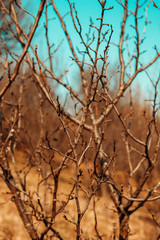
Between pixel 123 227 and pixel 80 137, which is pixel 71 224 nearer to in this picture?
pixel 123 227

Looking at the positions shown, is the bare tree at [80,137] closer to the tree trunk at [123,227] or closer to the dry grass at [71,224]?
the tree trunk at [123,227]

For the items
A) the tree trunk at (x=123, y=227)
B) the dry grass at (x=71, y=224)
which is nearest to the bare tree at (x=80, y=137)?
the tree trunk at (x=123, y=227)

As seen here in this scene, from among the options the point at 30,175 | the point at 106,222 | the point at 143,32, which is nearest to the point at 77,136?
the point at 143,32

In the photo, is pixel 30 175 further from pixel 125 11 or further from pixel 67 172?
pixel 125 11

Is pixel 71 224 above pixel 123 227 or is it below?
above

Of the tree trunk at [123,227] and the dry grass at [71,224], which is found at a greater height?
the dry grass at [71,224]

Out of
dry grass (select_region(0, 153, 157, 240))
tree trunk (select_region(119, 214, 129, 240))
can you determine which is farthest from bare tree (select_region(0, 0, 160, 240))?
dry grass (select_region(0, 153, 157, 240))

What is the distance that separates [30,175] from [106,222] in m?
3.44

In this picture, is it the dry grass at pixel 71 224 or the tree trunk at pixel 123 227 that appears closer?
the tree trunk at pixel 123 227

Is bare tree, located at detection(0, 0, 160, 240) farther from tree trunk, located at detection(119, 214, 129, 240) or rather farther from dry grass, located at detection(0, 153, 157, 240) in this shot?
dry grass, located at detection(0, 153, 157, 240)

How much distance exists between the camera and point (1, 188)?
24.1 ft

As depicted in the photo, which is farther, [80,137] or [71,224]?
[71,224]

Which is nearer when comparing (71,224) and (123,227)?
(123,227)

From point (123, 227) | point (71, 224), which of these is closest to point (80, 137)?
point (123, 227)
